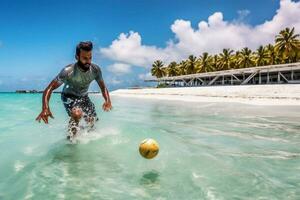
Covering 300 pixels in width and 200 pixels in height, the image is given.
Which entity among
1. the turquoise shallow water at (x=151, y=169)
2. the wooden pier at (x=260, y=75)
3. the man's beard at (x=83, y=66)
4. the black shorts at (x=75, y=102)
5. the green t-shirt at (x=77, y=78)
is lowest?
the turquoise shallow water at (x=151, y=169)

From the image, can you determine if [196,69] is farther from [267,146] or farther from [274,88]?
[267,146]

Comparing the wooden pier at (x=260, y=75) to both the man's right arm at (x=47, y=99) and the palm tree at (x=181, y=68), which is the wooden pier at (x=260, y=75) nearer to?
the palm tree at (x=181, y=68)

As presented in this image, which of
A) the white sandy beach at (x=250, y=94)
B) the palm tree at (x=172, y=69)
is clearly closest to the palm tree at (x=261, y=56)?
the white sandy beach at (x=250, y=94)

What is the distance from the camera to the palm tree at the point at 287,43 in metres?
71.5

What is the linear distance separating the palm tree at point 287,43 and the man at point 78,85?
237ft

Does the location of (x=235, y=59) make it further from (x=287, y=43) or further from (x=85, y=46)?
(x=85, y=46)

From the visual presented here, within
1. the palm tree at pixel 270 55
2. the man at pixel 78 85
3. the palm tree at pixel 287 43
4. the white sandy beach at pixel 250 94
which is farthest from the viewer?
the palm tree at pixel 270 55

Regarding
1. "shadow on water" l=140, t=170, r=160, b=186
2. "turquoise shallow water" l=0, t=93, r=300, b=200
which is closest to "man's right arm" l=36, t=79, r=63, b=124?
"turquoise shallow water" l=0, t=93, r=300, b=200

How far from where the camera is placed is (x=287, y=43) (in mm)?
72062

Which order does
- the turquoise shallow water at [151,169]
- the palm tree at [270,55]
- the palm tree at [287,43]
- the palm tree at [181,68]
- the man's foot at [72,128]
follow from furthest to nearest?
the palm tree at [181,68]
the palm tree at [270,55]
the palm tree at [287,43]
the man's foot at [72,128]
the turquoise shallow water at [151,169]

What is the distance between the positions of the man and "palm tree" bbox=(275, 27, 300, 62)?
72.2m

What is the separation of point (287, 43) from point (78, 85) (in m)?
73.1

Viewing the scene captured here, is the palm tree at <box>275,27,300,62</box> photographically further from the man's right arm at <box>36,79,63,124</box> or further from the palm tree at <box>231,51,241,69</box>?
the man's right arm at <box>36,79,63,124</box>

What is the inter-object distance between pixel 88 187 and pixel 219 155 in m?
3.58
